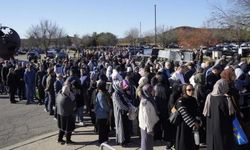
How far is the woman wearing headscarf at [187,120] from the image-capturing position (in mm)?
7832

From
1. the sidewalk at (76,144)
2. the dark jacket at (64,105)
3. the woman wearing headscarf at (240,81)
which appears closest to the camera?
the sidewalk at (76,144)

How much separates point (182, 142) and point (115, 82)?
3.10m

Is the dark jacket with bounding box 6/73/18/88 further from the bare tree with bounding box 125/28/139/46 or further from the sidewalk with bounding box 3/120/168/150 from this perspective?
the bare tree with bounding box 125/28/139/46

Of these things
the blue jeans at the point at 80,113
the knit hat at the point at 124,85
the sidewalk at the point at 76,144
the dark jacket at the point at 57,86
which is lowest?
the sidewalk at the point at 76,144

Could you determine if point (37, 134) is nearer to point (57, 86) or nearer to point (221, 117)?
point (57, 86)

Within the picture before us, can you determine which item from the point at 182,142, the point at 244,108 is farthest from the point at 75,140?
the point at 244,108

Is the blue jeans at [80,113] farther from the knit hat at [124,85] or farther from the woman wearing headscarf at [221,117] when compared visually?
the woman wearing headscarf at [221,117]

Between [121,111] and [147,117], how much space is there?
72.0 inches

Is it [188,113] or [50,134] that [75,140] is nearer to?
[50,134]

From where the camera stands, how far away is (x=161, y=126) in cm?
999

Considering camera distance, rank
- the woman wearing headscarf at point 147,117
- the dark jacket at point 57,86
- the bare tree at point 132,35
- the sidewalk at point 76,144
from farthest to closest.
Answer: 1. the bare tree at point 132,35
2. the dark jacket at point 57,86
3. the sidewalk at point 76,144
4. the woman wearing headscarf at point 147,117

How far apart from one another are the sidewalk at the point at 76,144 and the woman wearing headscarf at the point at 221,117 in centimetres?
209

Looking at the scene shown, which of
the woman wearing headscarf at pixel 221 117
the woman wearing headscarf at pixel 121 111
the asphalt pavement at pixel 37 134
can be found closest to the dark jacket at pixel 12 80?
the asphalt pavement at pixel 37 134

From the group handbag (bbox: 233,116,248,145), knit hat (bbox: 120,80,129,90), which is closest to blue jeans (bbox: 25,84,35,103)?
knit hat (bbox: 120,80,129,90)
